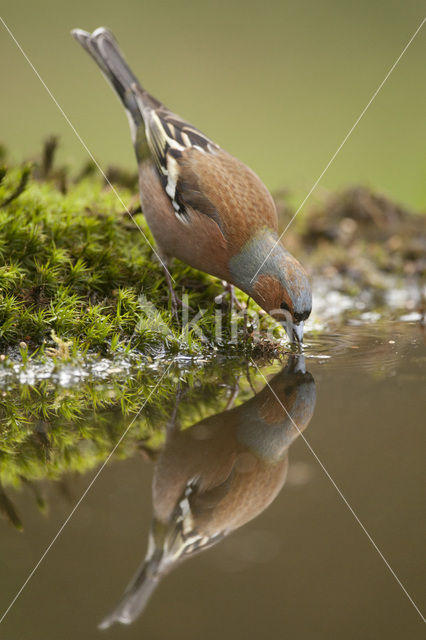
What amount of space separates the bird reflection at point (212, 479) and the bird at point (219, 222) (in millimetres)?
1453

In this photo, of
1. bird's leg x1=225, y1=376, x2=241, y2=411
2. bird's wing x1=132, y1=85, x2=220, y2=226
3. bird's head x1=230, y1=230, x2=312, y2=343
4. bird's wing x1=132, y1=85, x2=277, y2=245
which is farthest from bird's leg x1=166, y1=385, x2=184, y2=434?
bird's wing x1=132, y1=85, x2=220, y2=226

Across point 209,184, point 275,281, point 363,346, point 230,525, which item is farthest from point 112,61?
point 230,525

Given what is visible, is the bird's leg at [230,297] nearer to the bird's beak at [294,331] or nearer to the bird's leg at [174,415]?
the bird's beak at [294,331]

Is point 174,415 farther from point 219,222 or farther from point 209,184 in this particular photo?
point 209,184

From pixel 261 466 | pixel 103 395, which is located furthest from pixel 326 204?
pixel 261 466

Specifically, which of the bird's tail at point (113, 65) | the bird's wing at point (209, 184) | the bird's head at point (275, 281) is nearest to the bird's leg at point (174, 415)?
the bird's head at point (275, 281)

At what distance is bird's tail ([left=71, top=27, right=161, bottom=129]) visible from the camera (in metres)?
6.02

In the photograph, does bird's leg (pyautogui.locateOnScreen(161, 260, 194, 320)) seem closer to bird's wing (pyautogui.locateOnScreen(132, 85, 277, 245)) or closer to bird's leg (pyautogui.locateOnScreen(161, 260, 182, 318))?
bird's leg (pyautogui.locateOnScreen(161, 260, 182, 318))

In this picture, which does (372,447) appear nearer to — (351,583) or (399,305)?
(351,583)

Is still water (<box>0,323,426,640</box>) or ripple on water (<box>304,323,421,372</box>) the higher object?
still water (<box>0,323,426,640</box>)

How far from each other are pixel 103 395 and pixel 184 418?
25.5 inches

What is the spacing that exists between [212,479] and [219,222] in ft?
9.07

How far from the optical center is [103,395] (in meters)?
3.53

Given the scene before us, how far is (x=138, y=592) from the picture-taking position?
1788mm
